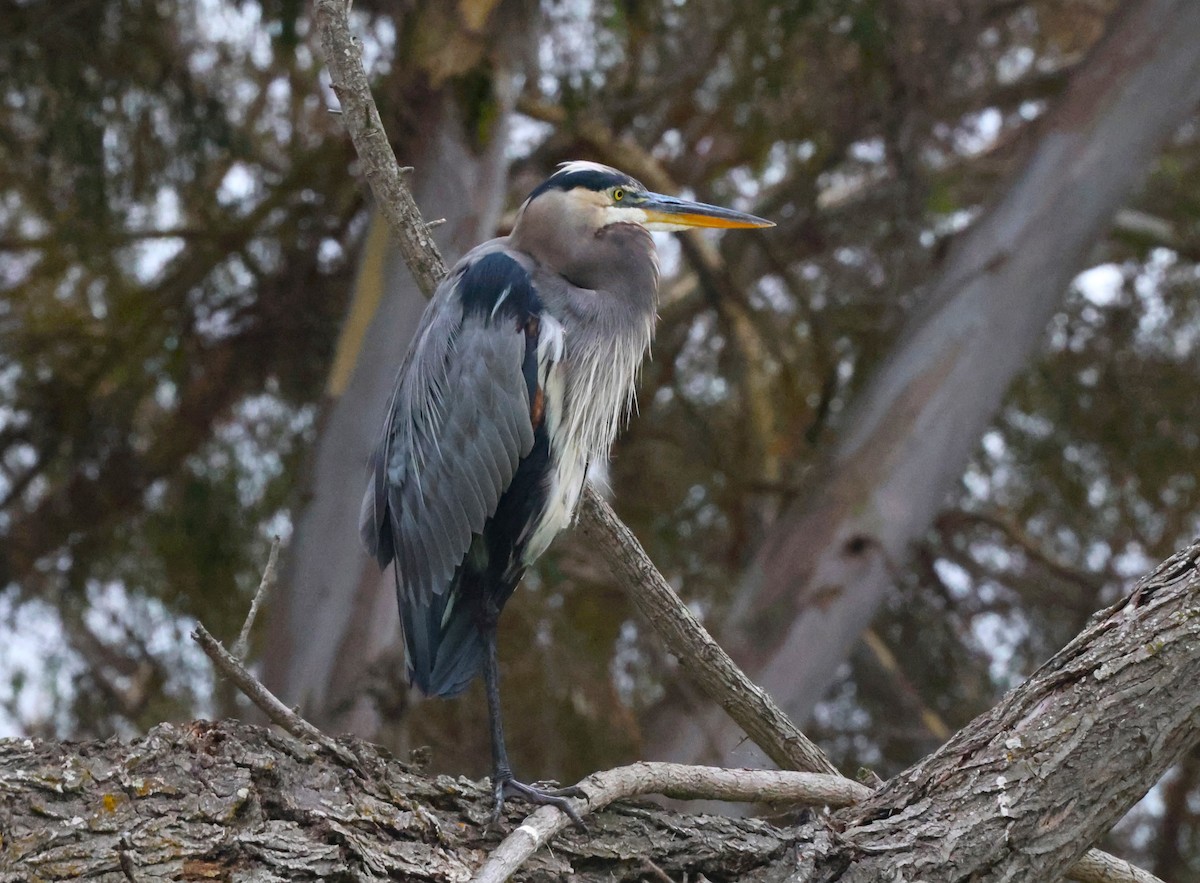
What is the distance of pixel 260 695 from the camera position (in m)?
1.97

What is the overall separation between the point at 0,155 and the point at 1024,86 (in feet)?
17.7

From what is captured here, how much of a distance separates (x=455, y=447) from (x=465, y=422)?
0.19ft

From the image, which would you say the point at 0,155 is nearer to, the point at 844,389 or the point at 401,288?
the point at 401,288

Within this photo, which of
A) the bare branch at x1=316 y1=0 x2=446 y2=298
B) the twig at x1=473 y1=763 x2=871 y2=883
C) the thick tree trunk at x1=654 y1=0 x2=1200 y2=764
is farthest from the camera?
the thick tree trunk at x1=654 y1=0 x2=1200 y2=764

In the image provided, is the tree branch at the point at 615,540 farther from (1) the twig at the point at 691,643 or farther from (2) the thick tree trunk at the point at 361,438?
(2) the thick tree trunk at the point at 361,438

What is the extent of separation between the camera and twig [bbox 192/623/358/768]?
1903 mm

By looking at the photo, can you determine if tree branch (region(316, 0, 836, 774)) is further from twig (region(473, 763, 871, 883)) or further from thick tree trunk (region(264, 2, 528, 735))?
thick tree trunk (region(264, 2, 528, 735))

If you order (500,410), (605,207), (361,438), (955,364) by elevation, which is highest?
(361,438)

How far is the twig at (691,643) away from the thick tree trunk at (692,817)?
48cm

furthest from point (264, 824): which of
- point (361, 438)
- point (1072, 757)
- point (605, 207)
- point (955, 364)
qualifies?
point (955, 364)

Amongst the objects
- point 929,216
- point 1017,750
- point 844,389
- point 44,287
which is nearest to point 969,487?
Result: point 844,389

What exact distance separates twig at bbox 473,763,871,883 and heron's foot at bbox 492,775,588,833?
0.02 m

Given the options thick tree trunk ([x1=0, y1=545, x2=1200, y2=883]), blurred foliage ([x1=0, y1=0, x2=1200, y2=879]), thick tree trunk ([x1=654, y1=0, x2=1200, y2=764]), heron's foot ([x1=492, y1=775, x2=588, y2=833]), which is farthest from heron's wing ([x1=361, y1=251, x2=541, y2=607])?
thick tree trunk ([x1=654, y1=0, x2=1200, y2=764])

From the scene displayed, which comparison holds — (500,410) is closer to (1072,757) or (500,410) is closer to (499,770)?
(499,770)
